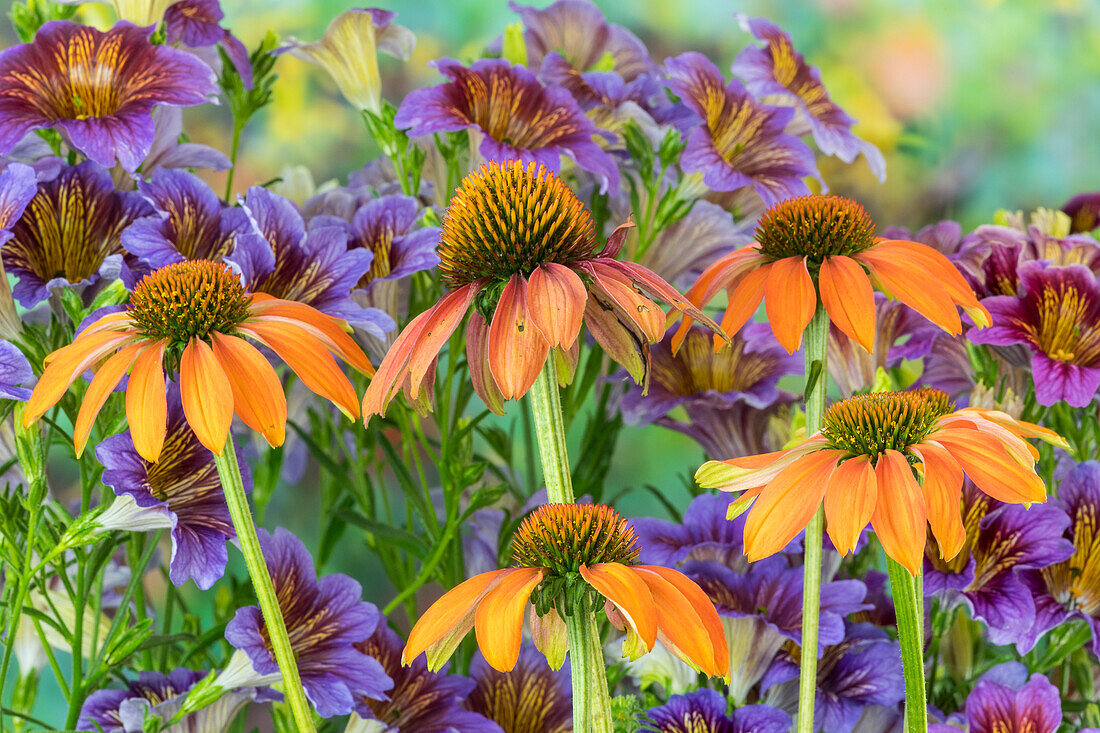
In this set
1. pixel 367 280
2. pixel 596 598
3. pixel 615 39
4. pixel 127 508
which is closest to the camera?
pixel 596 598

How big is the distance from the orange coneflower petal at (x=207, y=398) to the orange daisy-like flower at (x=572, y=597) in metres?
0.07

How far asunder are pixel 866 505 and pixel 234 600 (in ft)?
1.13

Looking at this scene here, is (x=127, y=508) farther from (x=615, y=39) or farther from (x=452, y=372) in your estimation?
(x=615, y=39)

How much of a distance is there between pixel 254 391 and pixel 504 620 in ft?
0.30

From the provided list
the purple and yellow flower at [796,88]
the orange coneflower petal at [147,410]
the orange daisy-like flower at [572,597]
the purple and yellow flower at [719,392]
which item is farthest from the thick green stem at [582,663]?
the purple and yellow flower at [796,88]

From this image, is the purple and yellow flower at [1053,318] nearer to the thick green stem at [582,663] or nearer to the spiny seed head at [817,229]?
the spiny seed head at [817,229]

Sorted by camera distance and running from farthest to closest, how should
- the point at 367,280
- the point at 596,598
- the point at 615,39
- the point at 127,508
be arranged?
the point at 615,39 < the point at 367,280 < the point at 127,508 < the point at 596,598

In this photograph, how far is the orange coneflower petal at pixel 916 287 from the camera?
0.28 meters

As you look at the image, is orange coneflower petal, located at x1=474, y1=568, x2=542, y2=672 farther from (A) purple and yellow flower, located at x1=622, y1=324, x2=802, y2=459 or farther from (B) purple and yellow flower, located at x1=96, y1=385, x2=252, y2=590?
(A) purple and yellow flower, located at x1=622, y1=324, x2=802, y2=459

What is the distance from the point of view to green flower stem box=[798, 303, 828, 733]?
0.28 metres

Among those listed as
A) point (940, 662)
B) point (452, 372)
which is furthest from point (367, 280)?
point (940, 662)

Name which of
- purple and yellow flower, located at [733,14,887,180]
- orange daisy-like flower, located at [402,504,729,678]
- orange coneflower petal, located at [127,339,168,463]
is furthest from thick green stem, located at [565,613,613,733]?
purple and yellow flower, located at [733,14,887,180]

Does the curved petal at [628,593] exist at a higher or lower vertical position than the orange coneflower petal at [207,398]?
lower

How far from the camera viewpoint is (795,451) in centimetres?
26
